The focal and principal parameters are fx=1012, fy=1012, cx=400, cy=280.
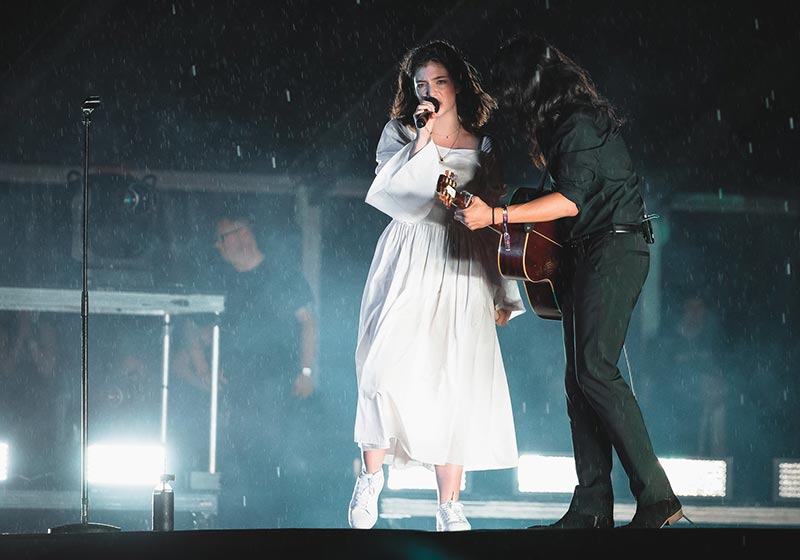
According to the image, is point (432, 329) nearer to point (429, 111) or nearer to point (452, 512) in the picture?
point (452, 512)

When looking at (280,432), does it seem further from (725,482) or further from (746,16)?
(746,16)

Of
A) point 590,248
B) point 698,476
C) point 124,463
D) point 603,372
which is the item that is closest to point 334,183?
point 124,463

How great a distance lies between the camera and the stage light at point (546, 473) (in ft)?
21.1

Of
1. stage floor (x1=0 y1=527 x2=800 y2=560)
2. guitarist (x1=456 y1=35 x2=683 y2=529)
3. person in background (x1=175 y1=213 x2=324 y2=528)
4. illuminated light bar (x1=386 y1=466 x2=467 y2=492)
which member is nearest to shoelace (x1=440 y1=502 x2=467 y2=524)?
guitarist (x1=456 y1=35 x2=683 y2=529)

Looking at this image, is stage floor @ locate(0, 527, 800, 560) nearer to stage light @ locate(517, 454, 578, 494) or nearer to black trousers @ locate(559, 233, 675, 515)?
black trousers @ locate(559, 233, 675, 515)

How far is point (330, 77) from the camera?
22.0ft

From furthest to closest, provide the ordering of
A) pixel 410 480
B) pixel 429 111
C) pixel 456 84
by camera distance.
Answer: pixel 410 480
pixel 456 84
pixel 429 111

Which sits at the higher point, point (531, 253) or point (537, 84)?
point (537, 84)

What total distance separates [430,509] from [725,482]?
6.34 feet

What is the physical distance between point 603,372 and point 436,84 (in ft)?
4.14

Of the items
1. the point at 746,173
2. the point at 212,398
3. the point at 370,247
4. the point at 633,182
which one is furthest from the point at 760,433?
the point at 633,182

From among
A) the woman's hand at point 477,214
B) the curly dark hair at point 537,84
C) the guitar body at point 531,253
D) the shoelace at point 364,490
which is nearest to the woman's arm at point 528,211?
the woman's hand at point 477,214

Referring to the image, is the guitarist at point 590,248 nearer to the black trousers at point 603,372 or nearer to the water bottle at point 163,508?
the black trousers at point 603,372

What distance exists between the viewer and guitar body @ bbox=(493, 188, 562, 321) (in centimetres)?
327
